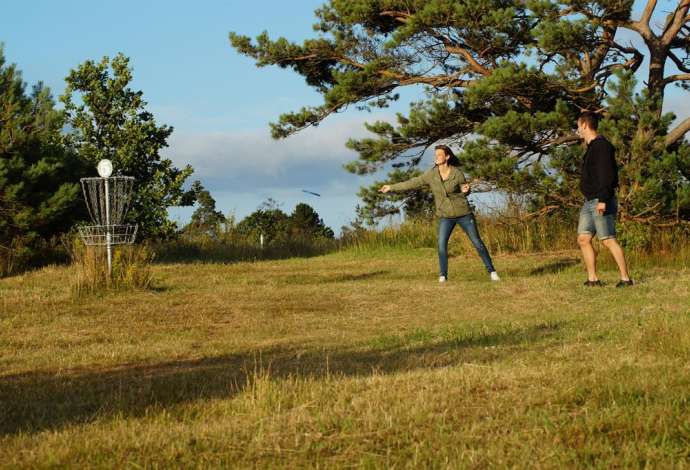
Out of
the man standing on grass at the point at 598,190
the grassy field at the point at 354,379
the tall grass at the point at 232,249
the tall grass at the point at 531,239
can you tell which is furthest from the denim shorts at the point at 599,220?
the tall grass at the point at 232,249

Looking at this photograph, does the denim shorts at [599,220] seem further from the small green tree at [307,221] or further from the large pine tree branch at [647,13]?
the small green tree at [307,221]

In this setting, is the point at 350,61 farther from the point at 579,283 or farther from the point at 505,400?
the point at 505,400

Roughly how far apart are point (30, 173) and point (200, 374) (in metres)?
13.7

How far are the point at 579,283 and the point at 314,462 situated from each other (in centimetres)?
879

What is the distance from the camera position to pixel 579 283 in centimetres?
1178

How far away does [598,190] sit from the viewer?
10.6 metres

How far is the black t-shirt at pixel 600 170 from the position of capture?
10.6 m

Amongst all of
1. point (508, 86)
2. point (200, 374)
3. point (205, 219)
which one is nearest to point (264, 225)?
point (205, 219)

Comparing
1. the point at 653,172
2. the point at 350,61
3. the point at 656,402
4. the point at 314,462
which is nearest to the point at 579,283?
the point at 653,172

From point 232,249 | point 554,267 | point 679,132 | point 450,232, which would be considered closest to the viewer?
point 450,232

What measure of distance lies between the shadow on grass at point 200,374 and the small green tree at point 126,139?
15195 millimetres

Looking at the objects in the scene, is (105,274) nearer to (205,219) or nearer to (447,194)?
(447,194)

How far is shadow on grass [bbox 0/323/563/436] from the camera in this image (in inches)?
192

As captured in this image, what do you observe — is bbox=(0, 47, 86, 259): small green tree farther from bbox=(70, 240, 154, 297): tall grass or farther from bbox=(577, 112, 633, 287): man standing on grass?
bbox=(577, 112, 633, 287): man standing on grass
